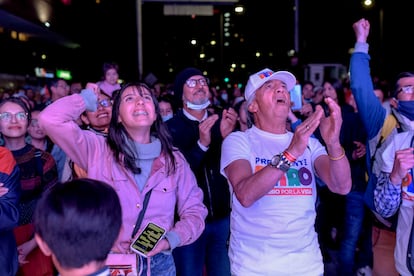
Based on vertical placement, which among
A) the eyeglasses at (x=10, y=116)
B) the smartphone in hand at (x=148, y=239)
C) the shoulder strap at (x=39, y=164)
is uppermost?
the eyeglasses at (x=10, y=116)

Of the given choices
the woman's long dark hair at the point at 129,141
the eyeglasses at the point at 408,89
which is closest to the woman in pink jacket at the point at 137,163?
the woman's long dark hair at the point at 129,141

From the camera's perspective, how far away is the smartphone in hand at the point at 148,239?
102 inches

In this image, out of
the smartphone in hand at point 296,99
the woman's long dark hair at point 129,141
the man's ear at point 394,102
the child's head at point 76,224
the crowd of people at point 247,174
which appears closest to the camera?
the child's head at point 76,224

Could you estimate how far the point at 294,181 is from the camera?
283 centimetres

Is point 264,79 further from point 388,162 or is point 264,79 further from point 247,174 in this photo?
point 388,162

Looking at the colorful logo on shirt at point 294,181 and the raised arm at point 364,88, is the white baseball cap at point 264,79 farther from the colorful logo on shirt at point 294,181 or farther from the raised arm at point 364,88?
the raised arm at point 364,88

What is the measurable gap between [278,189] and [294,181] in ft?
0.37

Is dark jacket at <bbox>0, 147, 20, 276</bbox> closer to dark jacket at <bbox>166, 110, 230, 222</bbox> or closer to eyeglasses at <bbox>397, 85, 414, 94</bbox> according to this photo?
dark jacket at <bbox>166, 110, 230, 222</bbox>

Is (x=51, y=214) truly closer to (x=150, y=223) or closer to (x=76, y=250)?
(x=76, y=250)

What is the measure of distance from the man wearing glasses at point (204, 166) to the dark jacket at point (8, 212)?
136 centimetres

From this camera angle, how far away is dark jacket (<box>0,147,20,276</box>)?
3033 mm

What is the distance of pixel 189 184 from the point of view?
312 cm

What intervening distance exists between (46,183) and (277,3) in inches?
937

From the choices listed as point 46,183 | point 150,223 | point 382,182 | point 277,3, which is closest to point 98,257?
point 150,223
